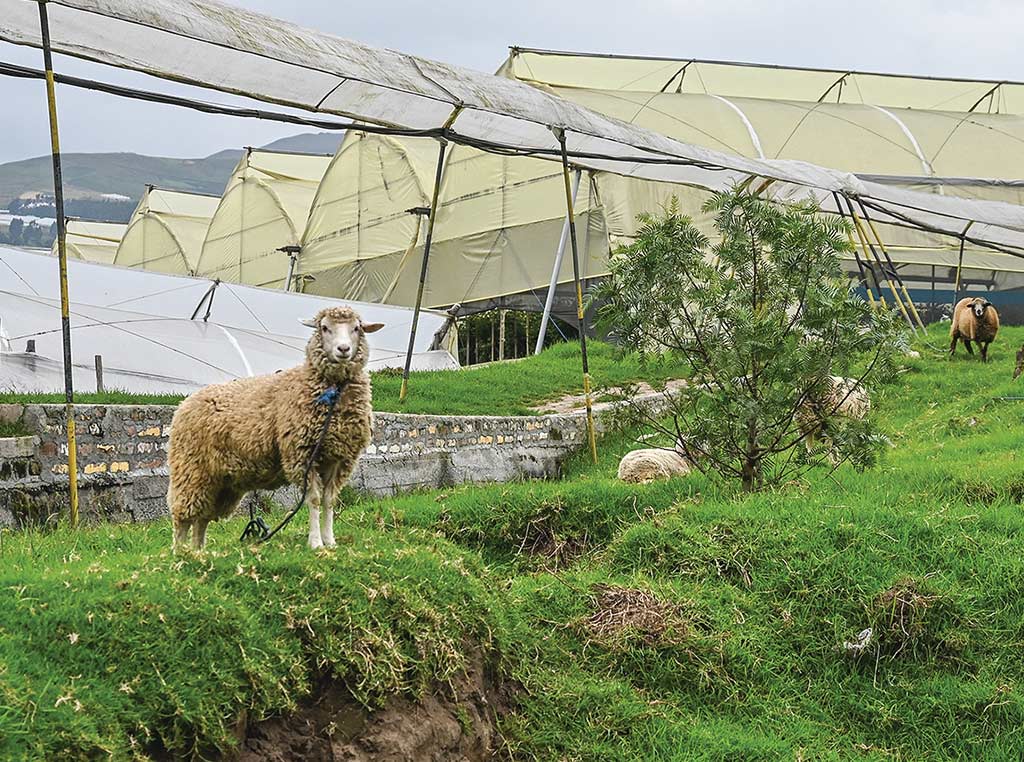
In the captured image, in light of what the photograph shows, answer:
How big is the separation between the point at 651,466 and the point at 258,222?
2438 centimetres

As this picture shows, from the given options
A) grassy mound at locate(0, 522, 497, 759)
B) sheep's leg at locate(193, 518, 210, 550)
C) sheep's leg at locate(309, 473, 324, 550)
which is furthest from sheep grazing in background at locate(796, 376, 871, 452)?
sheep's leg at locate(193, 518, 210, 550)

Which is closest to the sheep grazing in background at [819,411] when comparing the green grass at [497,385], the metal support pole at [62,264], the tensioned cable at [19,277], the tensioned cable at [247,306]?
the green grass at [497,385]

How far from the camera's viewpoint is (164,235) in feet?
127

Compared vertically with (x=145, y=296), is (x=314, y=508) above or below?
below

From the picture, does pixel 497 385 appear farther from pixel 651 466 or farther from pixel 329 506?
pixel 329 506

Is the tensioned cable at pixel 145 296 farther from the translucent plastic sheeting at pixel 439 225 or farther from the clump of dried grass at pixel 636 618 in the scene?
the clump of dried grass at pixel 636 618

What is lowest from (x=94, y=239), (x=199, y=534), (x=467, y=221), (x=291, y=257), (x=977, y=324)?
(x=199, y=534)

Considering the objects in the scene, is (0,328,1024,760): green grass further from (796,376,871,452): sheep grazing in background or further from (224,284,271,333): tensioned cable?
(224,284,271,333): tensioned cable

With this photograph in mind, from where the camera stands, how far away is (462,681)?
5844 mm

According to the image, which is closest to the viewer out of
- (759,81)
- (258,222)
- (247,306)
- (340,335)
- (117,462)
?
(340,335)

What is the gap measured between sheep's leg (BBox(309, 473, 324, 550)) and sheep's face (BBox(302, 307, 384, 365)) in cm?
61

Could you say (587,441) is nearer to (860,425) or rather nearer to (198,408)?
(860,425)

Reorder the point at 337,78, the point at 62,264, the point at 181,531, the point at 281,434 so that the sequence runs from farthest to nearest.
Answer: the point at 337,78
the point at 62,264
the point at 181,531
the point at 281,434

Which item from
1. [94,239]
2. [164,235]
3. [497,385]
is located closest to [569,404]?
[497,385]
